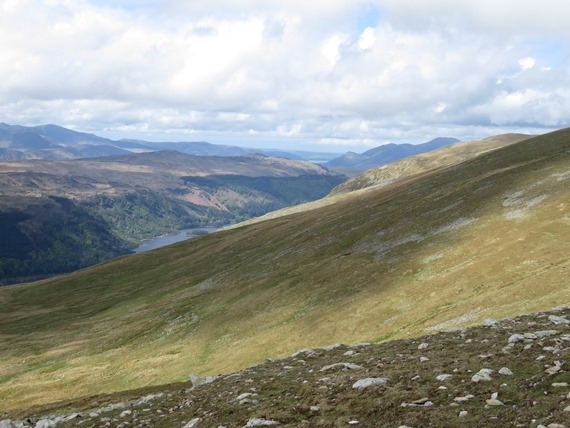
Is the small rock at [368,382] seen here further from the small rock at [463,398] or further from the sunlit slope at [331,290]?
the sunlit slope at [331,290]

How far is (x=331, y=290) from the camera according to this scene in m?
74.9

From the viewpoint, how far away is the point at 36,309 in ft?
468

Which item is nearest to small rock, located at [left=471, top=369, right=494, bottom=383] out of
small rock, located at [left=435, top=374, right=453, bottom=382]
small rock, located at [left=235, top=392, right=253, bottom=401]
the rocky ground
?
the rocky ground

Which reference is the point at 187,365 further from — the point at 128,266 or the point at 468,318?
the point at 128,266

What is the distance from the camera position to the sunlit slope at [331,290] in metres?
56.6

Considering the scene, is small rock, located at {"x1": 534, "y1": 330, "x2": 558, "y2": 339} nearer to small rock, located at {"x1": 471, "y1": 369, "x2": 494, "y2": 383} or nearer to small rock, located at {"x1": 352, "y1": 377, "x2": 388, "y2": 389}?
small rock, located at {"x1": 471, "y1": 369, "x2": 494, "y2": 383}

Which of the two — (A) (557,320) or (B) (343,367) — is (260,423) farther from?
(A) (557,320)

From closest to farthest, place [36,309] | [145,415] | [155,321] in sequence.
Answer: [145,415]
[155,321]
[36,309]

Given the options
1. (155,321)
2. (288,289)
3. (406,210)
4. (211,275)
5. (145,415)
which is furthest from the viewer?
(211,275)

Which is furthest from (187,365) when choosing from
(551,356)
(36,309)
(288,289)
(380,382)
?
(36,309)

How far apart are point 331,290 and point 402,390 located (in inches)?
2175

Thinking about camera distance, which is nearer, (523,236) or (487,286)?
(487,286)

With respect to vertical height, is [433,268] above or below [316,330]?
above

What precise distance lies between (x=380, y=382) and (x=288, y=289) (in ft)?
203
